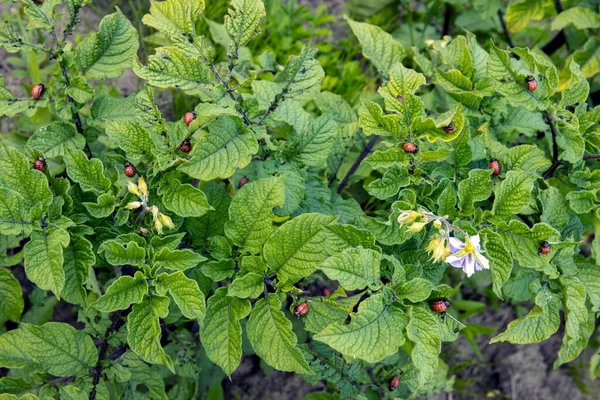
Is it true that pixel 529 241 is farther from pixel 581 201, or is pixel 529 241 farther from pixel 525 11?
pixel 525 11

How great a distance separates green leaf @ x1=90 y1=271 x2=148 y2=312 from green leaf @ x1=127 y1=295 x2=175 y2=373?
42mm

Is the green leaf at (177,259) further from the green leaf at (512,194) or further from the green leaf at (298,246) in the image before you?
the green leaf at (512,194)

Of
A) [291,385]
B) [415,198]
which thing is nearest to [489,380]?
[291,385]

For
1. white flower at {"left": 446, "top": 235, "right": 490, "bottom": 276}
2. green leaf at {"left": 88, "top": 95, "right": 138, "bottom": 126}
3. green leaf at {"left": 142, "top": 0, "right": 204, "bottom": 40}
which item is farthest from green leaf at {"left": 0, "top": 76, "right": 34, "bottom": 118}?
white flower at {"left": 446, "top": 235, "right": 490, "bottom": 276}

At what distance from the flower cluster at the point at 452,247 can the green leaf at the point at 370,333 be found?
0.58 feet

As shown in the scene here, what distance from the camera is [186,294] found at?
1.38m

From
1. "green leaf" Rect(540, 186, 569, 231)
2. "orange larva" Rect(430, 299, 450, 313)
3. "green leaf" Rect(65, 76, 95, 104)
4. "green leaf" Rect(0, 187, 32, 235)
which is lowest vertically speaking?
"orange larva" Rect(430, 299, 450, 313)

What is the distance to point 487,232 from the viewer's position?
4.86 feet

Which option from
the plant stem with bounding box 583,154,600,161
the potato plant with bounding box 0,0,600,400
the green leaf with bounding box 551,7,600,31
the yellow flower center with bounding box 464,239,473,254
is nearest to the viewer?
the yellow flower center with bounding box 464,239,473,254

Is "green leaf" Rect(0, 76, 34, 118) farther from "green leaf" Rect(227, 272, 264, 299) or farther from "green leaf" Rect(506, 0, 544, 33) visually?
"green leaf" Rect(506, 0, 544, 33)

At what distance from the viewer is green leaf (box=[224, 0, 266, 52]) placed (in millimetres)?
1521

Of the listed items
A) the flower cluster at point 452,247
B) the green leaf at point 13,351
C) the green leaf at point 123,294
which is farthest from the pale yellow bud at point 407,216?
the green leaf at point 13,351

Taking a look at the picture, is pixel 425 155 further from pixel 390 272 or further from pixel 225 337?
pixel 225 337

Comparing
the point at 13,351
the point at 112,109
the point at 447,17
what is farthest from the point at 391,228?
the point at 447,17
